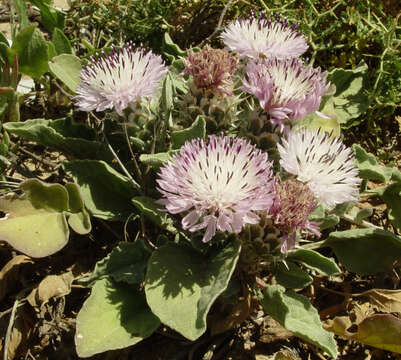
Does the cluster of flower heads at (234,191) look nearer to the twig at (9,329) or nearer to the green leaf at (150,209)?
the green leaf at (150,209)

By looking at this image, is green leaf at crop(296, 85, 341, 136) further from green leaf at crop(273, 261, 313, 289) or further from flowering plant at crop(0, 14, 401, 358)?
green leaf at crop(273, 261, 313, 289)

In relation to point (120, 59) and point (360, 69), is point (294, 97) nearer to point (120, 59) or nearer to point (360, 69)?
point (120, 59)

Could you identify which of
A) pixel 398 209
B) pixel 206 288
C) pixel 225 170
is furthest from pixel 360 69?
pixel 206 288

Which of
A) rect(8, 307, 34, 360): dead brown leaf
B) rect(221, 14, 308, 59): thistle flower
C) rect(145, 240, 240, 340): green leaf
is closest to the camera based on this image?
rect(145, 240, 240, 340): green leaf

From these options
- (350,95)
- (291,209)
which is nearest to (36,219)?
(291,209)

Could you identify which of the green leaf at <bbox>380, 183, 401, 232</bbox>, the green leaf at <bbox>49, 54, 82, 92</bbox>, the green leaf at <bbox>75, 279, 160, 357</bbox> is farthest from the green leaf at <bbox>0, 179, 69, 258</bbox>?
the green leaf at <bbox>380, 183, 401, 232</bbox>

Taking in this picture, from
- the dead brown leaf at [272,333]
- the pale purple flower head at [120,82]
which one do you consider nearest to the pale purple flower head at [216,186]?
the pale purple flower head at [120,82]
